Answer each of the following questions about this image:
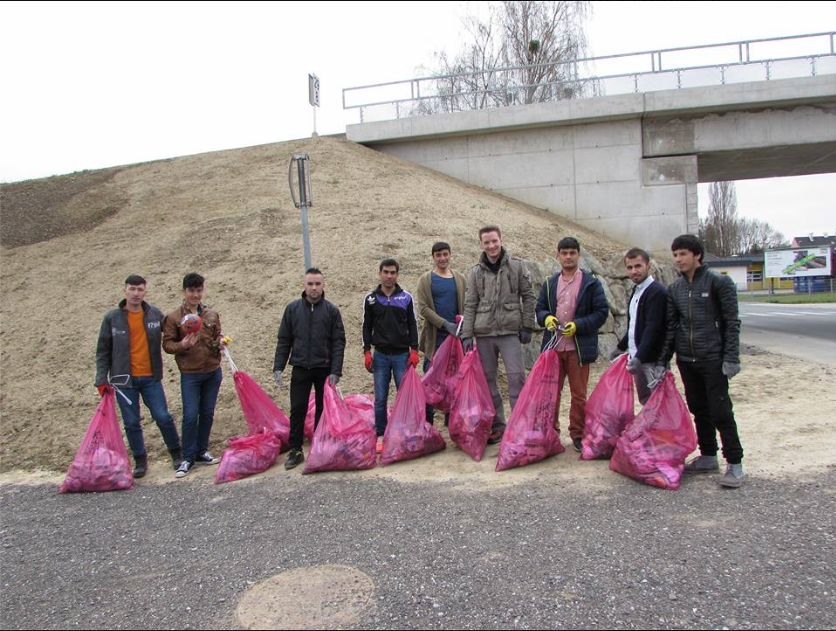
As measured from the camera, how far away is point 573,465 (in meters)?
4.41

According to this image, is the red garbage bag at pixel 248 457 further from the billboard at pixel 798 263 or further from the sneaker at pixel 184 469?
the billboard at pixel 798 263

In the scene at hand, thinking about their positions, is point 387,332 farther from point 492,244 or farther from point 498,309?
point 492,244

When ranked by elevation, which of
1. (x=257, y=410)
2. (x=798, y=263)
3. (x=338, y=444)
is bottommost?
(x=338, y=444)

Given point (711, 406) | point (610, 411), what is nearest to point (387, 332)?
point (610, 411)

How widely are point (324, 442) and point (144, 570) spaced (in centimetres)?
166

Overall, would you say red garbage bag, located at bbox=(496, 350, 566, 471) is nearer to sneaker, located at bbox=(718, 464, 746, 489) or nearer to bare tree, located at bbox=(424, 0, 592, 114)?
sneaker, located at bbox=(718, 464, 746, 489)

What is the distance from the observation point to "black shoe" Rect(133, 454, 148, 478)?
4789 millimetres

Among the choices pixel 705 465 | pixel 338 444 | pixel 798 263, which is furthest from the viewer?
pixel 798 263

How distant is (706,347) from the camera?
3.91 m

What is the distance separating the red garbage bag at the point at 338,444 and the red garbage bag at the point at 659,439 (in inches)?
76.2

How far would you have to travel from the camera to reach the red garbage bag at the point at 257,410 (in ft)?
16.8

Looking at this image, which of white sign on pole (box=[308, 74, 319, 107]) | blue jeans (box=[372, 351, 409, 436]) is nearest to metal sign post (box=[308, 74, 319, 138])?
white sign on pole (box=[308, 74, 319, 107])

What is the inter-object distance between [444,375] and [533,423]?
1003mm

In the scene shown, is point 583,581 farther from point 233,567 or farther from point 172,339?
point 172,339
